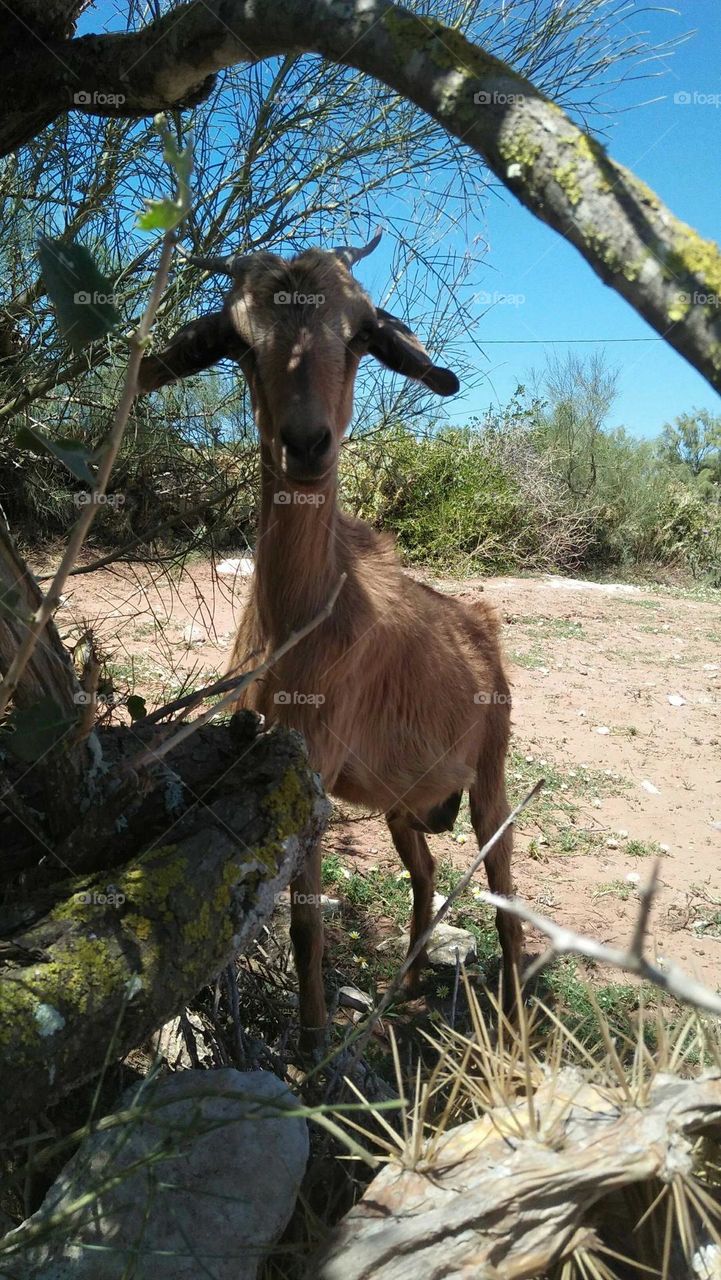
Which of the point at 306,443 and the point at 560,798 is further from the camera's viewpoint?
the point at 560,798

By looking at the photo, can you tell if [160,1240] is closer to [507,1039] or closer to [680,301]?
[680,301]

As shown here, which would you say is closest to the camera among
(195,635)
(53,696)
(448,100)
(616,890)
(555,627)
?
(448,100)

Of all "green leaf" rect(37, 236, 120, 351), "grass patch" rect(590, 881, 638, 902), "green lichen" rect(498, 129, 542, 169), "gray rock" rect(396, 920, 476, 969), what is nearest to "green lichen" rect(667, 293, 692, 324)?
"green lichen" rect(498, 129, 542, 169)

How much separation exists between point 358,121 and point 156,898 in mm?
4267

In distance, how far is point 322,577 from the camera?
3.64m

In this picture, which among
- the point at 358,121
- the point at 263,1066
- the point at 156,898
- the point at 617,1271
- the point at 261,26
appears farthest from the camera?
the point at 358,121

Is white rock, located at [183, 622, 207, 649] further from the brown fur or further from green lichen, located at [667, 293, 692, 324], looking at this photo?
green lichen, located at [667, 293, 692, 324]

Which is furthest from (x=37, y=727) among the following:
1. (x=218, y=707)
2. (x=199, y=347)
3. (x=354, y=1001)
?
(x=354, y=1001)

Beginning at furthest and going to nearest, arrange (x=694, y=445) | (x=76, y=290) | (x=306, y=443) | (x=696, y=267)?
(x=694, y=445) → (x=306, y=443) → (x=76, y=290) → (x=696, y=267)

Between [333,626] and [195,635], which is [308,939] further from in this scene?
[195,635]

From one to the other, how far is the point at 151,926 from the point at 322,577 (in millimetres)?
1930

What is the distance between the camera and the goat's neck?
3.49 metres

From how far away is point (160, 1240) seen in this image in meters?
1.78

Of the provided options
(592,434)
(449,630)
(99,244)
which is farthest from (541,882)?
(592,434)
